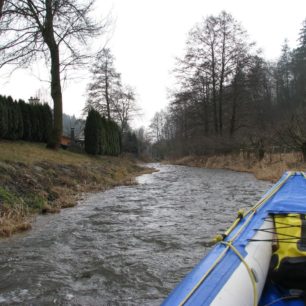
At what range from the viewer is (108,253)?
17.0ft

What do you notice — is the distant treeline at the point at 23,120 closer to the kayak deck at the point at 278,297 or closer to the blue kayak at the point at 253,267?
the blue kayak at the point at 253,267

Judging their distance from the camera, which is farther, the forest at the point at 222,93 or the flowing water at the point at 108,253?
the forest at the point at 222,93

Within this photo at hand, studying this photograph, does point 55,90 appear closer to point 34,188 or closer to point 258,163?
point 34,188

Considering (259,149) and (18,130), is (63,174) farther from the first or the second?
(259,149)

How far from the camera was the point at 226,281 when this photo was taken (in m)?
2.50

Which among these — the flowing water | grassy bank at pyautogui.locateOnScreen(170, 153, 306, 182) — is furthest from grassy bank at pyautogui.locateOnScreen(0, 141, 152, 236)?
grassy bank at pyautogui.locateOnScreen(170, 153, 306, 182)

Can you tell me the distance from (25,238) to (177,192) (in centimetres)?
672

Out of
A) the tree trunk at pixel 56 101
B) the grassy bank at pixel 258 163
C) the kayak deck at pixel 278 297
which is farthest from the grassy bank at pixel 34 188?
the grassy bank at pixel 258 163

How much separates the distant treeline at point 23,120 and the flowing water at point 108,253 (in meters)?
8.38

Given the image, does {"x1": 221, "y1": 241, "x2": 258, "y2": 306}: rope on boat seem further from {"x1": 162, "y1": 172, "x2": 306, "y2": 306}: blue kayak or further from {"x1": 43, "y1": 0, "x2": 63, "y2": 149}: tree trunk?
{"x1": 43, "y1": 0, "x2": 63, "y2": 149}: tree trunk

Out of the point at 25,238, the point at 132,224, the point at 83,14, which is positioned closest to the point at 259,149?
the point at 83,14

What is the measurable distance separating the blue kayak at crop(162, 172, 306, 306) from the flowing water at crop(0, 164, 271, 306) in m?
1.08

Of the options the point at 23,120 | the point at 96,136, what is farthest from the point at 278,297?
the point at 96,136

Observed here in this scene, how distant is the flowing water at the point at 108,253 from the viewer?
12.6ft
